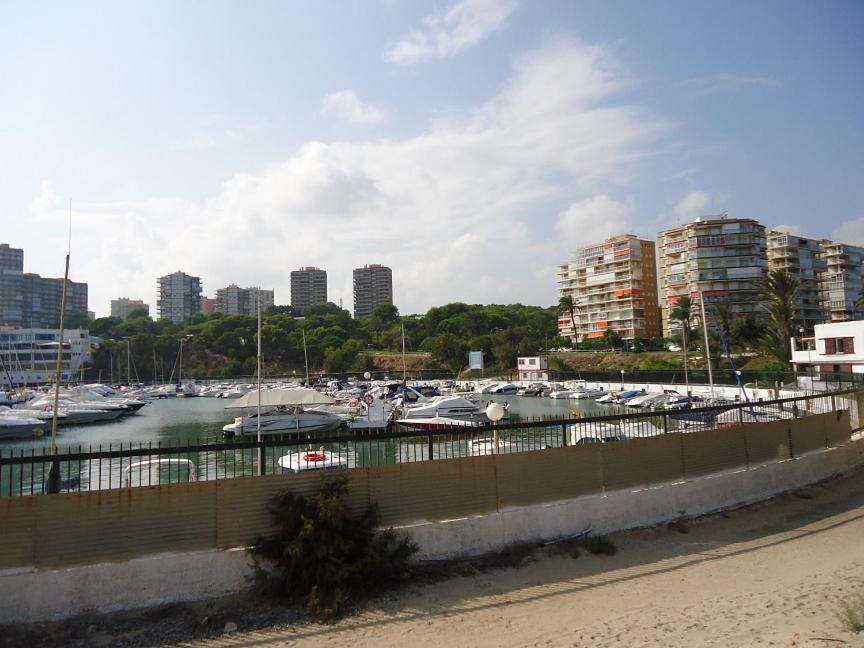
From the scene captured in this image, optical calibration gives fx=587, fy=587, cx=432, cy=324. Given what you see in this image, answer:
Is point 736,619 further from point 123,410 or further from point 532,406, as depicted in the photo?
point 123,410

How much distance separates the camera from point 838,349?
152ft

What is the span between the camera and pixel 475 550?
8.38 m

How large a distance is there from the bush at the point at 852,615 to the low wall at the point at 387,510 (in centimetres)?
335

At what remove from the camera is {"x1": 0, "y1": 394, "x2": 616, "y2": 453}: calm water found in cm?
3891

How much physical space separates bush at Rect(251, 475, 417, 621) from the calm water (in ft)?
84.3

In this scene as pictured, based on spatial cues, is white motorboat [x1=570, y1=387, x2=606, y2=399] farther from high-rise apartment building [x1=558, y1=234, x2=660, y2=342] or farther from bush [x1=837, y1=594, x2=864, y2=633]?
bush [x1=837, y1=594, x2=864, y2=633]

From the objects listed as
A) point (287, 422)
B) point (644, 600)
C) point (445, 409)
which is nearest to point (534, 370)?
point (445, 409)

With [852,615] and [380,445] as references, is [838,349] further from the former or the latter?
[852,615]

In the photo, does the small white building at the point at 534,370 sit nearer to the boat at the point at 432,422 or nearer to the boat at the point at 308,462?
the boat at the point at 432,422

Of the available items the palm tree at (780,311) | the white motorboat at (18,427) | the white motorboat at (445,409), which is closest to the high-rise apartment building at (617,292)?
the palm tree at (780,311)

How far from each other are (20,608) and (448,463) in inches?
208

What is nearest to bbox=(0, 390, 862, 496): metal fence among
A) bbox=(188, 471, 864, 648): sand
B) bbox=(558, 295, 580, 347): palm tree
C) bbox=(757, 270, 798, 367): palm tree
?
bbox=(188, 471, 864, 648): sand

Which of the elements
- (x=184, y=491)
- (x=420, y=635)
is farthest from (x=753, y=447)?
(x=184, y=491)

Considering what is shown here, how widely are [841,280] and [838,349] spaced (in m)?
72.9
